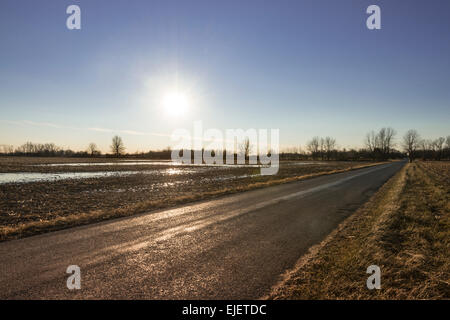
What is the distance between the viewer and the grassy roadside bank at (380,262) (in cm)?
410

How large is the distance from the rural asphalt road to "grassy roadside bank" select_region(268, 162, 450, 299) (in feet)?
1.35

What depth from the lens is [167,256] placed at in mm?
5617

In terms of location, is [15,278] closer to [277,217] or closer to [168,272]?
[168,272]

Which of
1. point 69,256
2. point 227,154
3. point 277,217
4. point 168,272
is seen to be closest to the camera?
point 168,272

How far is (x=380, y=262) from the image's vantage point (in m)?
5.16

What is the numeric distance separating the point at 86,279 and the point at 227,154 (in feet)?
386

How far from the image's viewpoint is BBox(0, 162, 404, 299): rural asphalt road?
417cm

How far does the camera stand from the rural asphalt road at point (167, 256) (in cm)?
417

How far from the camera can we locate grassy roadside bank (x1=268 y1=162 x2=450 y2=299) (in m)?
4.10

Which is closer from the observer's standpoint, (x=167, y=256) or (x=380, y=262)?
(x=380, y=262)

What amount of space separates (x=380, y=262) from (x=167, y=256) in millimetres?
4628

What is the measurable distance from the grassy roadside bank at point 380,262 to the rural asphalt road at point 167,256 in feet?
1.35
